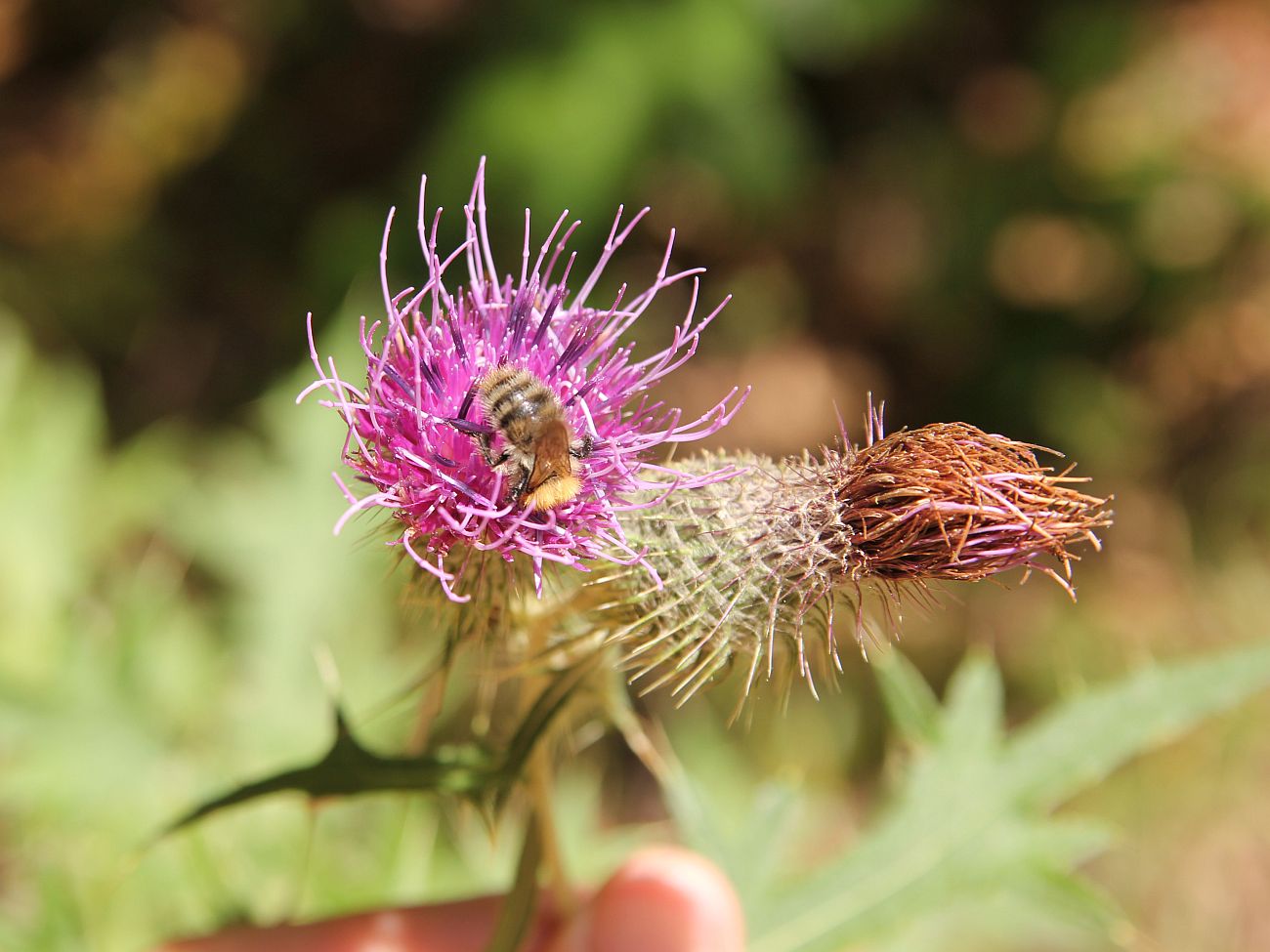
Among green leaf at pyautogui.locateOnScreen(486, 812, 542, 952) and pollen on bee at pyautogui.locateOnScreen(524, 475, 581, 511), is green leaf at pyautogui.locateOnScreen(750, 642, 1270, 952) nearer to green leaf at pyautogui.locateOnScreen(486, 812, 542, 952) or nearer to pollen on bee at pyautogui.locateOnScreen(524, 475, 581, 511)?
green leaf at pyautogui.locateOnScreen(486, 812, 542, 952)

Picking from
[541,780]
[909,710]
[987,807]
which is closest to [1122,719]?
[987,807]

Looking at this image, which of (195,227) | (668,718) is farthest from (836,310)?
(195,227)

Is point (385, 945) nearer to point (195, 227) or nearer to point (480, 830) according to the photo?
point (480, 830)

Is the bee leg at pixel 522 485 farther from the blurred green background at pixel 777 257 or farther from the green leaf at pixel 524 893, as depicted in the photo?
the blurred green background at pixel 777 257

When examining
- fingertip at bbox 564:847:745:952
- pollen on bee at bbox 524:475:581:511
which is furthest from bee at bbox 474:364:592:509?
fingertip at bbox 564:847:745:952

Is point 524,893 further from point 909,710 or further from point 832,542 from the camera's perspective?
point 909,710

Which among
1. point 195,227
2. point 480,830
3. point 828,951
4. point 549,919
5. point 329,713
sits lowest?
point 828,951
